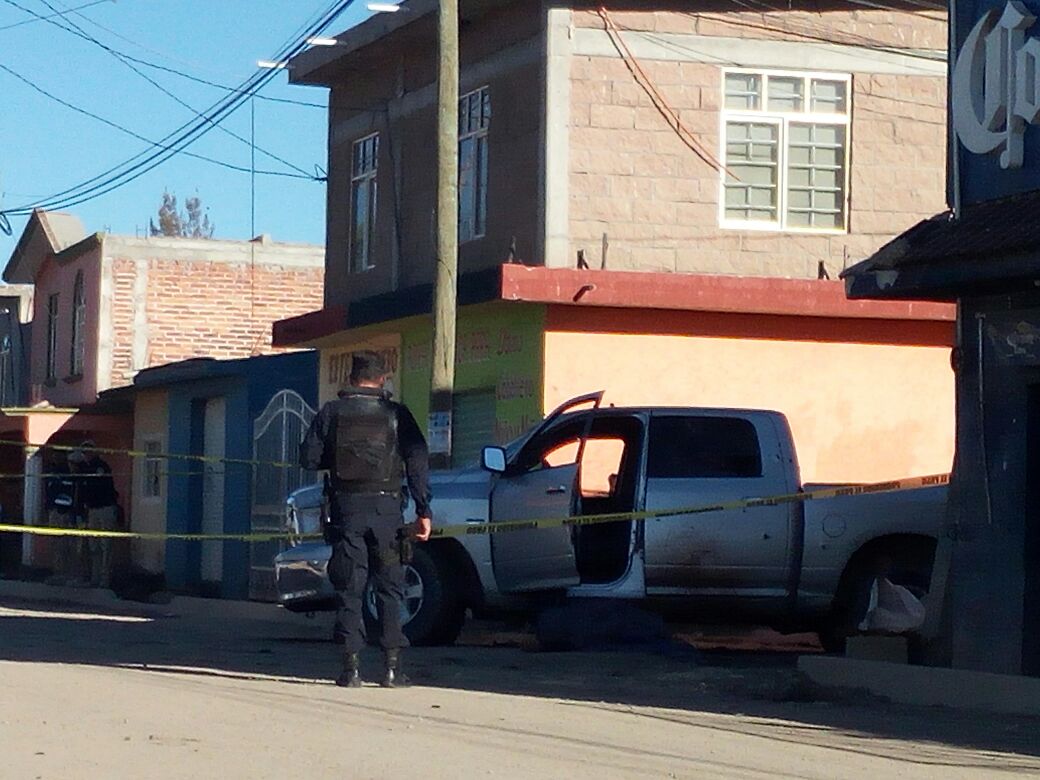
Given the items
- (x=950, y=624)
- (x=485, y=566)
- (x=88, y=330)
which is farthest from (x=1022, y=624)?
(x=88, y=330)

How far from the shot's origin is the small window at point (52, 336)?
36.1 meters

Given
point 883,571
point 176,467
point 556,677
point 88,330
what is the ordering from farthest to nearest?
point 88,330 → point 176,467 → point 883,571 → point 556,677

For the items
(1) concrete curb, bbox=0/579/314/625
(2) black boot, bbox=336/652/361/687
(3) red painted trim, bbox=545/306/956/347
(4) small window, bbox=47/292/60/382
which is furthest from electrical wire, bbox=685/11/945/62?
(4) small window, bbox=47/292/60/382

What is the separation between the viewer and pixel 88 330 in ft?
111

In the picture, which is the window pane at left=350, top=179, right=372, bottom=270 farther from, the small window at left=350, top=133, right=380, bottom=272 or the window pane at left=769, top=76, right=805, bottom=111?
the window pane at left=769, top=76, right=805, bottom=111

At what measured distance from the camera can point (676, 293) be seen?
1922cm

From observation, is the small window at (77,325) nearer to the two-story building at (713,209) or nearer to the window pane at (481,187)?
the two-story building at (713,209)

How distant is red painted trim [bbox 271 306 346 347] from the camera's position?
22734mm

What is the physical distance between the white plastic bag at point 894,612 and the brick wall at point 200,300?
21.9m

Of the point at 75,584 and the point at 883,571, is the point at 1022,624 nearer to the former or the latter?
the point at 883,571

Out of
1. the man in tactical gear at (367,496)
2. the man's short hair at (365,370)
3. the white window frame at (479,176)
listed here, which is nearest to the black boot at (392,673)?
the man in tactical gear at (367,496)

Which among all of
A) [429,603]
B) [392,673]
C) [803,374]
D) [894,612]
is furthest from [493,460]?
[803,374]

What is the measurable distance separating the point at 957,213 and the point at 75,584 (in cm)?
1821

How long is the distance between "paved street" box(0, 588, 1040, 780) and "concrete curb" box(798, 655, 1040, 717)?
0.72 ft
